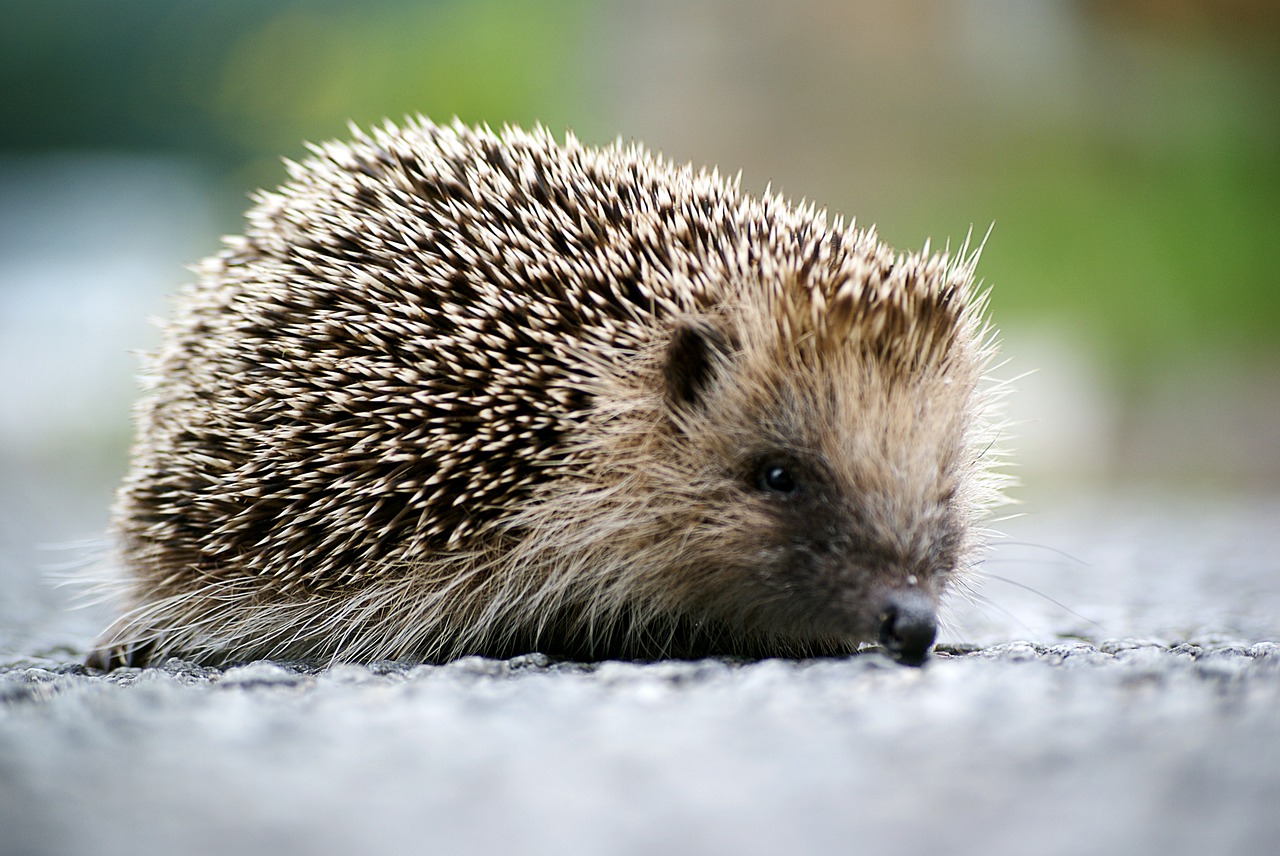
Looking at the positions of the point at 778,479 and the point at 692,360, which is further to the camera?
the point at 692,360

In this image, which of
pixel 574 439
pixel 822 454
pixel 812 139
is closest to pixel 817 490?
pixel 822 454

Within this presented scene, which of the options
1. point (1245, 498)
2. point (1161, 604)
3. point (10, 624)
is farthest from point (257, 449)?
point (1245, 498)

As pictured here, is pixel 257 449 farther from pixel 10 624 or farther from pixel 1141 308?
pixel 1141 308

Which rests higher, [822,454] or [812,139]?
[812,139]

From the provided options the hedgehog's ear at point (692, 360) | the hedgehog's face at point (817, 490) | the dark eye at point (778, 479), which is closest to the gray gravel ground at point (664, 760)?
the hedgehog's face at point (817, 490)

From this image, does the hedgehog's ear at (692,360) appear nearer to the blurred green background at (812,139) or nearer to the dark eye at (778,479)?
the dark eye at (778,479)

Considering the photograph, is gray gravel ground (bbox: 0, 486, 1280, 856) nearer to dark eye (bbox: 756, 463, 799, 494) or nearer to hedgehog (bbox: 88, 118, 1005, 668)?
hedgehog (bbox: 88, 118, 1005, 668)

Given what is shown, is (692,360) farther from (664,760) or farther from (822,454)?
(664,760)

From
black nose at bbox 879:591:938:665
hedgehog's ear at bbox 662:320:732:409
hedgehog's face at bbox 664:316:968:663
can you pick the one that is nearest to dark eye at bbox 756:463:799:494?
hedgehog's face at bbox 664:316:968:663
